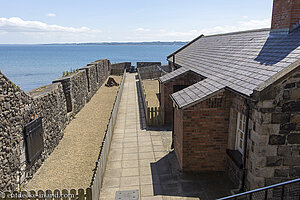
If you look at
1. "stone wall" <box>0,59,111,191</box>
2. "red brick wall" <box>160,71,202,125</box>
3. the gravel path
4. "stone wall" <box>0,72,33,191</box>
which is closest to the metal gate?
"stone wall" <box>0,59,111,191</box>

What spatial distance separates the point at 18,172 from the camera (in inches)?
296

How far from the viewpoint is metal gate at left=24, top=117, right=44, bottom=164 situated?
8.17m

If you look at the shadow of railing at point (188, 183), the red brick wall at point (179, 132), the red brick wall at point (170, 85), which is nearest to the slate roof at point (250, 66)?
the red brick wall at point (179, 132)

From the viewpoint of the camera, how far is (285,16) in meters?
9.09

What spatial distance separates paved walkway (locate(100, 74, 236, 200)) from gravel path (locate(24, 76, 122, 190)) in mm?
888

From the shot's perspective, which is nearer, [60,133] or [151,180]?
[151,180]

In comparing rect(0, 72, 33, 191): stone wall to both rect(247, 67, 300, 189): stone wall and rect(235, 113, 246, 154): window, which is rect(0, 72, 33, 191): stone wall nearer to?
rect(247, 67, 300, 189): stone wall

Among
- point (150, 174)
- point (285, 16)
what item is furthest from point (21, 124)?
point (285, 16)

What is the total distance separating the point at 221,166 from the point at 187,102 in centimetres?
277

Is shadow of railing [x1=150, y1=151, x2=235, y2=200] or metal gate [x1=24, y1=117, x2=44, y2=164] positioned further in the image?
metal gate [x1=24, y1=117, x2=44, y2=164]

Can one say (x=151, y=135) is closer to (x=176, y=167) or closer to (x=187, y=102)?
(x=176, y=167)

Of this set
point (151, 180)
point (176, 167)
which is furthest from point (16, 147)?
point (176, 167)

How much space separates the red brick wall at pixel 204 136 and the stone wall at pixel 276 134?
5.52 feet

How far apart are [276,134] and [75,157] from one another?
7979 mm
